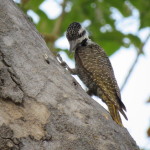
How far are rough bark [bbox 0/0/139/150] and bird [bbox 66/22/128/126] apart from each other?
5.01ft

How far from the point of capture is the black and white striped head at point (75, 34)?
4.76m

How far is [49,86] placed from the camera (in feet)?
8.91

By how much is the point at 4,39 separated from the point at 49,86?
42 cm

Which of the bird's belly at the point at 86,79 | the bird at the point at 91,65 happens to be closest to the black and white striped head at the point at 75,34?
the bird at the point at 91,65

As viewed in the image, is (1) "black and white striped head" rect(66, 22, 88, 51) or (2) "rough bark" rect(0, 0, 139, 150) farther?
(1) "black and white striped head" rect(66, 22, 88, 51)

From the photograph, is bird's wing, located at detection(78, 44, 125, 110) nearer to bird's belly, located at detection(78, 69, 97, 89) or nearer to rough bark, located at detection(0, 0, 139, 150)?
bird's belly, located at detection(78, 69, 97, 89)

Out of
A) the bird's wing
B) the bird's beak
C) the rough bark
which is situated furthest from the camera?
the bird's beak

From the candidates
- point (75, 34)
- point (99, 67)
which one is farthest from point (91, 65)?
point (75, 34)

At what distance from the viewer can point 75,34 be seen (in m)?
4.93

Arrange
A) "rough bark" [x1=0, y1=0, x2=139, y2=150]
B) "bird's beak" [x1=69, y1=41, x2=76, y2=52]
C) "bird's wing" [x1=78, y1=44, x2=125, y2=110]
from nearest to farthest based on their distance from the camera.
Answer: "rough bark" [x1=0, y1=0, x2=139, y2=150] < "bird's wing" [x1=78, y1=44, x2=125, y2=110] < "bird's beak" [x1=69, y1=41, x2=76, y2=52]

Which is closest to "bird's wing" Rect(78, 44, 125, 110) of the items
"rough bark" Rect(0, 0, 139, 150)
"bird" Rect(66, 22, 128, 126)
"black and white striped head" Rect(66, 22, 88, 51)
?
"bird" Rect(66, 22, 128, 126)

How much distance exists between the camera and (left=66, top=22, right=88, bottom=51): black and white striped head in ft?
15.6

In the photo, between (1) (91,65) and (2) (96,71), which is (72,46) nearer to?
(1) (91,65)

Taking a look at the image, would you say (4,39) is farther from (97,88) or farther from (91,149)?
(97,88)
